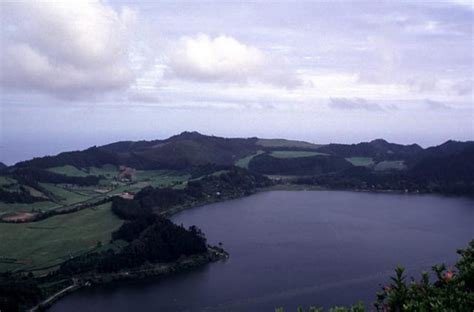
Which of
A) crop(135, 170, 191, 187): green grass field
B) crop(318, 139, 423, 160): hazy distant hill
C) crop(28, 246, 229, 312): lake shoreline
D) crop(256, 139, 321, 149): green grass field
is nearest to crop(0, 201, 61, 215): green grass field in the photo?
crop(135, 170, 191, 187): green grass field

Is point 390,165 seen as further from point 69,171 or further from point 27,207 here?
point 27,207

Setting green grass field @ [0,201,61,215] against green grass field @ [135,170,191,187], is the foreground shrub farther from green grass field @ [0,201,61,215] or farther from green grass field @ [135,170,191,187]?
green grass field @ [135,170,191,187]

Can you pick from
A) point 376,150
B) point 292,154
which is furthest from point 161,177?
point 376,150

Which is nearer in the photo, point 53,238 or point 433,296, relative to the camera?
point 433,296

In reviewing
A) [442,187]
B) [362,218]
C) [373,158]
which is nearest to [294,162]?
[373,158]

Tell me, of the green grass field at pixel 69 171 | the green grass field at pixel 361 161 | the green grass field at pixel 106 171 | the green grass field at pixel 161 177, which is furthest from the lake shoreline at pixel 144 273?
the green grass field at pixel 361 161

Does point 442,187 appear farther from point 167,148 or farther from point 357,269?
point 167,148

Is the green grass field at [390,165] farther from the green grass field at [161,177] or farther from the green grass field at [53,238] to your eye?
the green grass field at [53,238]
